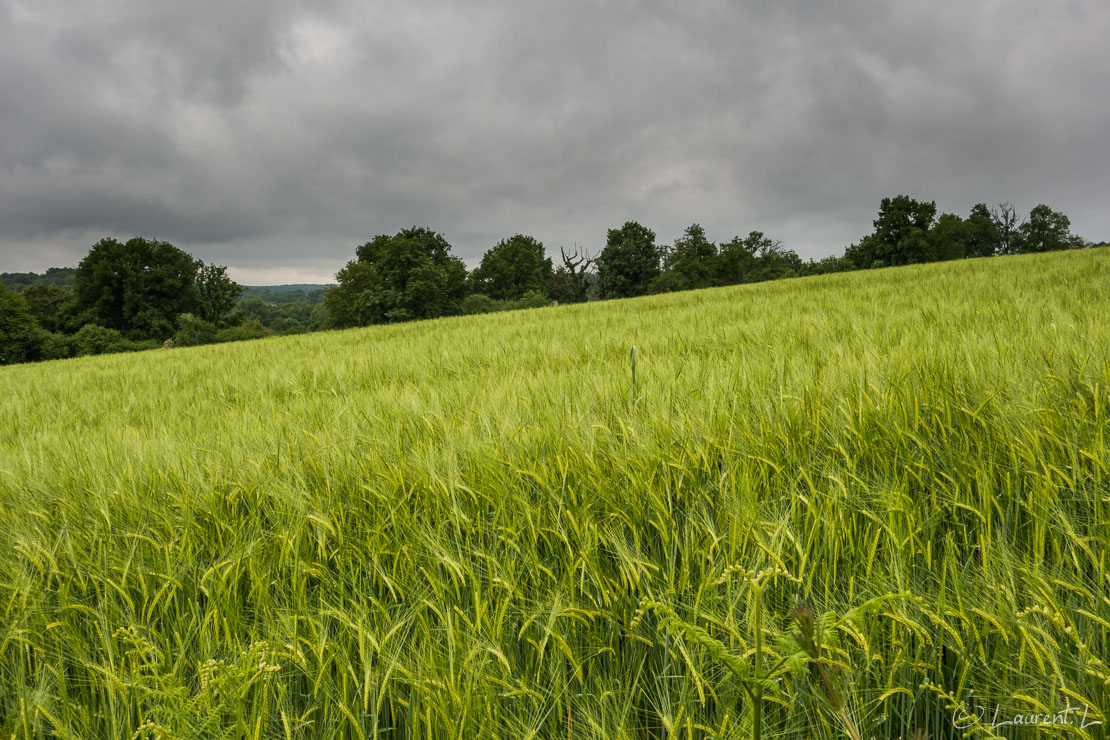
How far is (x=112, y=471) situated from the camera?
1.36 m

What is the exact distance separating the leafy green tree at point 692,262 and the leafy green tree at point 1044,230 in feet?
163

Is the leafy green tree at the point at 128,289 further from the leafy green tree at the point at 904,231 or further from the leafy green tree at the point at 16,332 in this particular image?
the leafy green tree at the point at 904,231

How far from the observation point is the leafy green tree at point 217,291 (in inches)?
1925

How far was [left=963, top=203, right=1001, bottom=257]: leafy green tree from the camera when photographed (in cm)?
6700

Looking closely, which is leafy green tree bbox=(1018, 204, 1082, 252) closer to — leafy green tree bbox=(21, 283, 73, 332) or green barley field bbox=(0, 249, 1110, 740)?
green barley field bbox=(0, 249, 1110, 740)

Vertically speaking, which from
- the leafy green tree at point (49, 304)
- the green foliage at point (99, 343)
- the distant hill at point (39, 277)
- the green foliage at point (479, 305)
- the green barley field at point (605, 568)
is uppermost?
the distant hill at point (39, 277)

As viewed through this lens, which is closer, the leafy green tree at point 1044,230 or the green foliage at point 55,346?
the green foliage at point 55,346

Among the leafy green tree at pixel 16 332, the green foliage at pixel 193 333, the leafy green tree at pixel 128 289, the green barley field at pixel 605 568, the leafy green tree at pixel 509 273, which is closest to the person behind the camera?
the green barley field at pixel 605 568

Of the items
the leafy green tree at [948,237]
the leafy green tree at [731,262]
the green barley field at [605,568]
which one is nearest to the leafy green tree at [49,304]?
the green barley field at [605,568]

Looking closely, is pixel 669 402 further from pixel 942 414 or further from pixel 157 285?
pixel 157 285

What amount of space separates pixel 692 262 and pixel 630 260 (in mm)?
8038

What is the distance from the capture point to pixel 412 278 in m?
38.0

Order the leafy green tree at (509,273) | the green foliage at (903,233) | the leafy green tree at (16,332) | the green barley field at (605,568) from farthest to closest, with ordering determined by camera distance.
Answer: the leafy green tree at (509,273), the green foliage at (903,233), the leafy green tree at (16,332), the green barley field at (605,568)

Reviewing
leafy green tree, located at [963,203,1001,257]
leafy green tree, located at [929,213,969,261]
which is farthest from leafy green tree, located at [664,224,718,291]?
leafy green tree, located at [963,203,1001,257]
